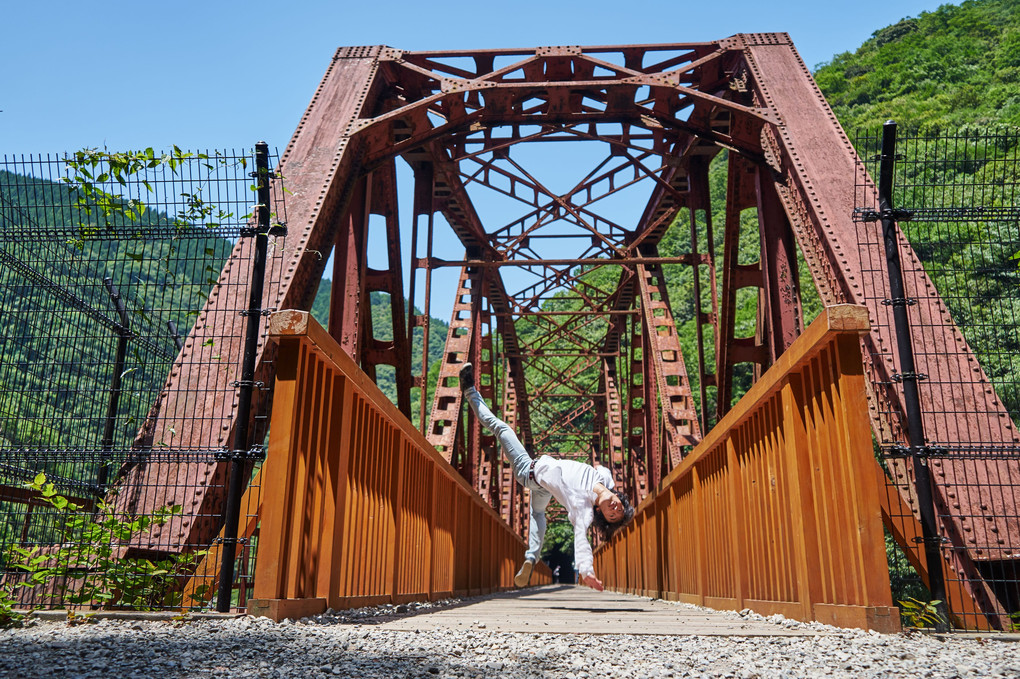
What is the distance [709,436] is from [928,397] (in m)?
1.57

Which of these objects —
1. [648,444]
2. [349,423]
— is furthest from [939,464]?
[648,444]

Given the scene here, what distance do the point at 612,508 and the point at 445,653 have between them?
3.31 meters

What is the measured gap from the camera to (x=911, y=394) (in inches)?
173

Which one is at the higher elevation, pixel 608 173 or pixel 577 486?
pixel 608 173

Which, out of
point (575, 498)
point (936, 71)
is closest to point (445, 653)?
point (575, 498)

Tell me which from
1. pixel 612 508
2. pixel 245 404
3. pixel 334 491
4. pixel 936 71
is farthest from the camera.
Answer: pixel 936 71

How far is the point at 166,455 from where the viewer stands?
4.45 meters

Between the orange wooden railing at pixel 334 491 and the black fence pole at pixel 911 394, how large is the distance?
2853 millimetres

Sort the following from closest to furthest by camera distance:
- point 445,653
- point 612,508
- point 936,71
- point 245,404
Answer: point 445,653 < point 245,404 < point 612,508 < point 936,71

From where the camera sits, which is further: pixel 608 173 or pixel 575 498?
pixel 608 173

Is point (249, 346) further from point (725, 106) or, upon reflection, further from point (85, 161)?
point (725, 106)

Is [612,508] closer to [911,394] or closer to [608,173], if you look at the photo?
[911,394]

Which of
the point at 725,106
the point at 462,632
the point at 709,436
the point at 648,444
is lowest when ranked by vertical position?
the point at 462,632

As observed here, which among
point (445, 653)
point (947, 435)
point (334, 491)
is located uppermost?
point (947, 435)
